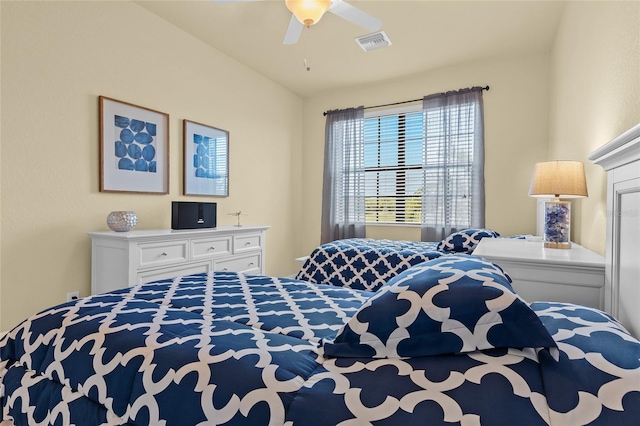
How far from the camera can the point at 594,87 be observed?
6.89ft

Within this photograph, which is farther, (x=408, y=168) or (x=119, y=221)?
(x=408, y=168)

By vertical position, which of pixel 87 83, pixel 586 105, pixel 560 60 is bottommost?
pixel 586 105

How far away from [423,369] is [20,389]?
51.4 inches

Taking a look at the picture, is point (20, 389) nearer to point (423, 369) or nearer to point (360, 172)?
point (423, 369)

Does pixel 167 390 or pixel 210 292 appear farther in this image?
Answer: pixel 210 292

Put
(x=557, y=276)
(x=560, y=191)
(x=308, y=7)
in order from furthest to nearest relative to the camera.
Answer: (x=308, y=7) → (x=560, y=191) → (x=557, y=276)

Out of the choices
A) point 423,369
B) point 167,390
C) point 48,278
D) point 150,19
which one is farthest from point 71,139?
point 423,369

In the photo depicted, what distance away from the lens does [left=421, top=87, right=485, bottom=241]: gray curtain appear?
4020 millimetres

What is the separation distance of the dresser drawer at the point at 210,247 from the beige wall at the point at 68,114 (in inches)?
20.0

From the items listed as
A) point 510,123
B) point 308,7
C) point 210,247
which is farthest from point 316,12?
point 510,123

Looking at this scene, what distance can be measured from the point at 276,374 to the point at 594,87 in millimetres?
2477

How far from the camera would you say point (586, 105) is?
89.9 inches

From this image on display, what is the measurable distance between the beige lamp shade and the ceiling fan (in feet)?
5.08

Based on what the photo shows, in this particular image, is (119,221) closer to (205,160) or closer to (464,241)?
(205,160)
